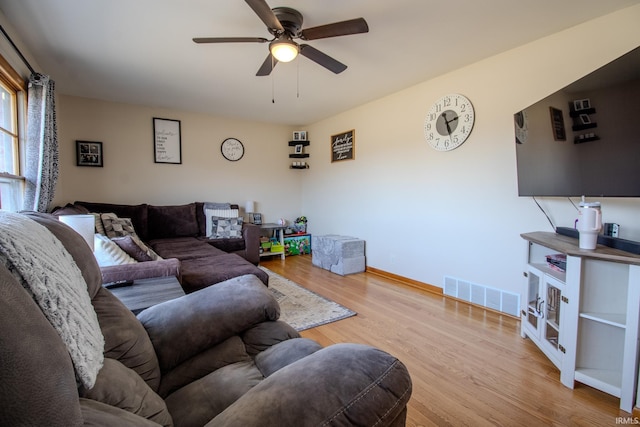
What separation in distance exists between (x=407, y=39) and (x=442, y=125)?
1075 mm

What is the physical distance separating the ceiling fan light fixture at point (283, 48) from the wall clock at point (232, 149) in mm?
3050

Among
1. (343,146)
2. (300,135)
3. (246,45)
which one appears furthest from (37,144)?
(300,135)

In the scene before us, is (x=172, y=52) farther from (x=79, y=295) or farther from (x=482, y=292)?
(x=482, y=292)

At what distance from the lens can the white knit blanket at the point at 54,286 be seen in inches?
23.7

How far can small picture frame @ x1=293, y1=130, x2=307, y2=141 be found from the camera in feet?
17.8

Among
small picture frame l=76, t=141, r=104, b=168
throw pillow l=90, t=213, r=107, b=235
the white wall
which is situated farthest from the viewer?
small picture frame l=76, t=141, r=104, b=168

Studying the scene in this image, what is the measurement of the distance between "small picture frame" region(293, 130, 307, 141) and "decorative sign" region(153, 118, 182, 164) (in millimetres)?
1975

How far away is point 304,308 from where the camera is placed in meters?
2.88

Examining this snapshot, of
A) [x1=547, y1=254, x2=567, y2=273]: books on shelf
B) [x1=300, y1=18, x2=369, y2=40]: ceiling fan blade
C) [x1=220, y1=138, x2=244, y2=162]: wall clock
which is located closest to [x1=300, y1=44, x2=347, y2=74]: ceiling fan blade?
[x1=300, y1=18, x2=369, y2=40]: ceiling fan blade

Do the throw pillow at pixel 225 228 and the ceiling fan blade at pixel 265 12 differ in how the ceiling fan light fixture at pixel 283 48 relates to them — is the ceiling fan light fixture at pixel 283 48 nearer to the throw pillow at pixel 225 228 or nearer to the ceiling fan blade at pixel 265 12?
the ceiling fan blade at pixel 265 12

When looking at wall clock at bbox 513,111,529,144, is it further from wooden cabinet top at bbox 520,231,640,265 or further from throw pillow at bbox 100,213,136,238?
throw pillow at bbox 100,213,136,238

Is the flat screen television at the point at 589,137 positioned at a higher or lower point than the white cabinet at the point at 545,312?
higher

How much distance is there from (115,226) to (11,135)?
123 cm

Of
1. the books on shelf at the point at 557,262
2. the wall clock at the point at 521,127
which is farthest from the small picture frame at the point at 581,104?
the books on shelf at the point at 557,262
